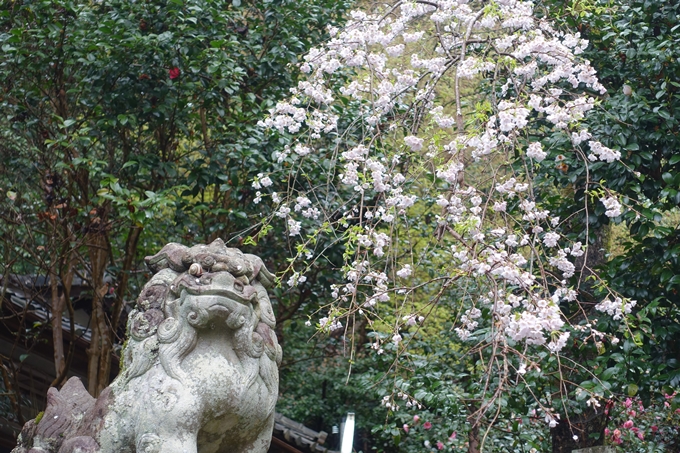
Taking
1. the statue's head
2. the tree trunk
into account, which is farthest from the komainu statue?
the tree trunk

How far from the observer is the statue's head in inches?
109

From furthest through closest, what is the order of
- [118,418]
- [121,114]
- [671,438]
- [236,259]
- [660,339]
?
1. [671,438]
2. [121,114]
3. [660,339]
4. [236,259]
5. [118,418]

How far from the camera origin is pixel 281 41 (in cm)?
629

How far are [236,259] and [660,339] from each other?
9.70 feet

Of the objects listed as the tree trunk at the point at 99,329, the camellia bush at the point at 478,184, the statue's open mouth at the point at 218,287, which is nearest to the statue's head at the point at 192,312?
the statue's open mouth at the point at 218,287

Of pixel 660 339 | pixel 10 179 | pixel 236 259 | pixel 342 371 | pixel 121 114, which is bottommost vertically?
pixel 342 371

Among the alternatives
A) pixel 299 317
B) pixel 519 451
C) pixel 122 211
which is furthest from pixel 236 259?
pixel 299 317

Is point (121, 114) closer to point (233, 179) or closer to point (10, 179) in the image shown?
point (233, 179)

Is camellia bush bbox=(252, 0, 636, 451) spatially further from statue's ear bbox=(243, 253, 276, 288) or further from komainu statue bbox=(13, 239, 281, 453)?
komainu statue bbox=(13, 239, 281, 453)

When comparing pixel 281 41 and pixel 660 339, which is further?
pixel 281 41

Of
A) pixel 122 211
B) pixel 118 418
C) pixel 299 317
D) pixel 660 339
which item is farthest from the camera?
pixel 299 317

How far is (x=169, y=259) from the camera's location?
298 cm

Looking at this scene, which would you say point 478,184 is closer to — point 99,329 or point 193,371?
point 193,371

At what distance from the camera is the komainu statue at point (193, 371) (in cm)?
269
